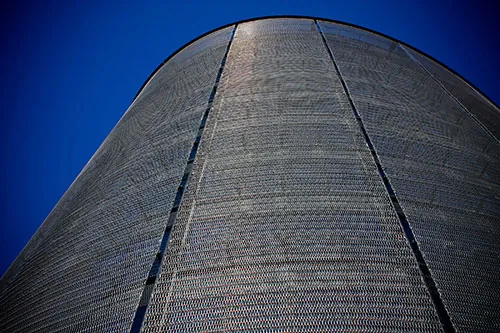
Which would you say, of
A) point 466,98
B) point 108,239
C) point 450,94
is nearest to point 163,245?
point 108,239

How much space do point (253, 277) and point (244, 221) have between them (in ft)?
0.36

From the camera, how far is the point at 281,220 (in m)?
0.54

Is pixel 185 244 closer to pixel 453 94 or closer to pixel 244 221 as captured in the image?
pixel 244 221

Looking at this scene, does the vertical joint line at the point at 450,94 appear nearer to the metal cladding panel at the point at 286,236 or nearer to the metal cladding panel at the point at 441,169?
the metal cladding panel at the point at 441,169

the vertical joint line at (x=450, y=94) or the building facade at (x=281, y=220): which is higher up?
the vertical joint line at (x=450, y=94)

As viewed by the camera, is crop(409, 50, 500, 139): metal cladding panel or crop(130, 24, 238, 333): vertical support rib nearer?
crop(130, 24, 238, 333): vertical support rib

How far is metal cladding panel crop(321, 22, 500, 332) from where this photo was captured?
0.47m

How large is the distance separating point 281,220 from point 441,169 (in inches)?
17.8

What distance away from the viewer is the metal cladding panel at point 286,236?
0.42 metres

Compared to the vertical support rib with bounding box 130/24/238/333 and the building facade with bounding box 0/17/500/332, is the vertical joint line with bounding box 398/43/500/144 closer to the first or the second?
the building facade with bounding box 0/17/500/332

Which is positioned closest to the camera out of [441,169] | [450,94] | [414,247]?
[414,247]

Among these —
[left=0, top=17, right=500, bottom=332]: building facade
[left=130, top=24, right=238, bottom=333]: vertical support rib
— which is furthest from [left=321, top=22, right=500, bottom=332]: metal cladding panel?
[left=130, top=24, right=238, bottom=333]: vertical support rib

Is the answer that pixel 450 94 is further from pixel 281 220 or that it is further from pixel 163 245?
pixel 163 245

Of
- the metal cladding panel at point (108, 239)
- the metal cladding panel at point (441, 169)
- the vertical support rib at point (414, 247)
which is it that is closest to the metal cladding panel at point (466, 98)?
the metal cladding panel at point (441, 169)
